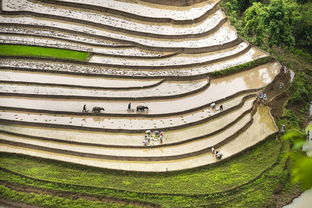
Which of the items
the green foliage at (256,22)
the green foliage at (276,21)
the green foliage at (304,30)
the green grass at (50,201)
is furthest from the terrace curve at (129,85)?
the green foliage at (304,30)

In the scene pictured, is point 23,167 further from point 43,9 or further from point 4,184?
point 43,9

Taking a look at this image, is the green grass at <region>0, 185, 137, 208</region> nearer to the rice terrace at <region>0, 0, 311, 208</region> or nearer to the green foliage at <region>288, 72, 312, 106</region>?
the rice terrace at <region>0, 0, 311, 208</region>

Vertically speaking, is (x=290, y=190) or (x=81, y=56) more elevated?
(x=81, y=56)

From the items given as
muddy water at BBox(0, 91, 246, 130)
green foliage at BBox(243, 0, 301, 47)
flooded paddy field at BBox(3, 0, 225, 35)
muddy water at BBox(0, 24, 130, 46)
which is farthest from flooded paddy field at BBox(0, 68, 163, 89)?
green foliage at BBox(243, 0, 301, 47)

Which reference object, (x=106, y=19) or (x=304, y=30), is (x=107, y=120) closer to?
(x=106, y=19)

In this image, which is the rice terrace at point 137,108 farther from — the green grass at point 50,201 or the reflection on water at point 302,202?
the reflection on water at point 302,202

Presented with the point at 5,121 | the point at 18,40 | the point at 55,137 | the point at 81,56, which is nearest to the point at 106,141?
the point at 55,137

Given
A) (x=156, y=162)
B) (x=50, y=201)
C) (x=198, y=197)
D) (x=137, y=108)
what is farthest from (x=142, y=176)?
(x=137, y=108)
